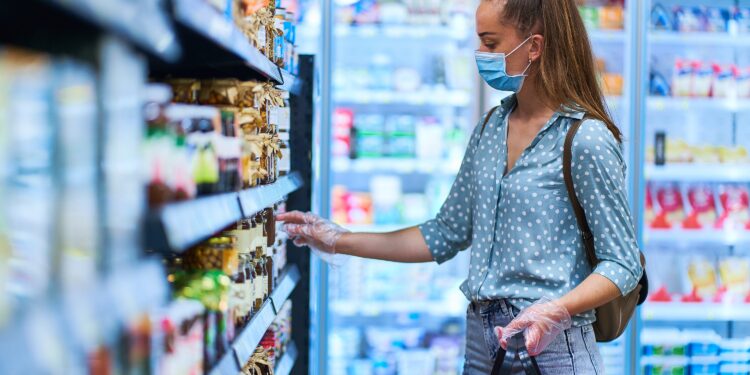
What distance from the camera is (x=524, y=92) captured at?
2.19 m

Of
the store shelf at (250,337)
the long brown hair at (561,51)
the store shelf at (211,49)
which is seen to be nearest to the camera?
the store shelf at (211,49)

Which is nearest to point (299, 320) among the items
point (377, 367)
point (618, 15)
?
point (377, 367)

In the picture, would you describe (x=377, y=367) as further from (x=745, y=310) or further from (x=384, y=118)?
(x=745, y=310)

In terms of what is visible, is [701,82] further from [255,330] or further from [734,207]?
[255,330]

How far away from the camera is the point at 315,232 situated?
2451 mm

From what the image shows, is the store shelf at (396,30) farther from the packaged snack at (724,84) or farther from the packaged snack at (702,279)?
the packaged snack at (702,279)

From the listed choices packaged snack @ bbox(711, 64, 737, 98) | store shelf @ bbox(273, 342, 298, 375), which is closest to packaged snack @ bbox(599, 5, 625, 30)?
packaged snack @ bbox(711, 64, 737, 98)

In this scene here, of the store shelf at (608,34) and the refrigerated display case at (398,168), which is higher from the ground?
the store shelf at (608,34)


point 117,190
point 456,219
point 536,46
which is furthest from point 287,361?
point 117,190

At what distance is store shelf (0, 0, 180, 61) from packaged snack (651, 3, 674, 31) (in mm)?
3607

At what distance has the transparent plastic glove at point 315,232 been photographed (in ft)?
8.03

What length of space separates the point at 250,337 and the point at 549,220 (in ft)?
2.59

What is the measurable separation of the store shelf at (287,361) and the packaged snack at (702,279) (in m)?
2.26

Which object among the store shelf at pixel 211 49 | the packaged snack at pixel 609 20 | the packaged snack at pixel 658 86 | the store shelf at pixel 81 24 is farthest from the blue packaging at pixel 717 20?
the store shelf at pixel 81 24
